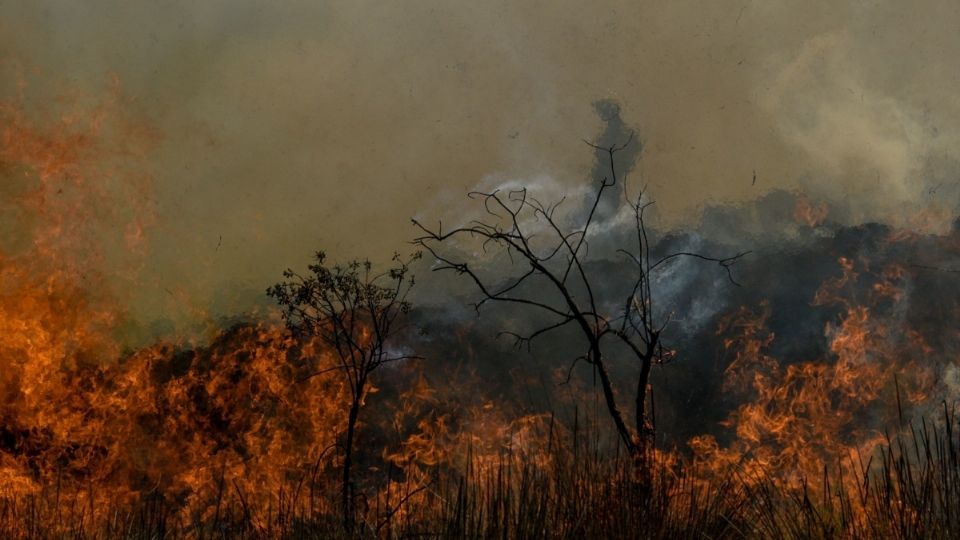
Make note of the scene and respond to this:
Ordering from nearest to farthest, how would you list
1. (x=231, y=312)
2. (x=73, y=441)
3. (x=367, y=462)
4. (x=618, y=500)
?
1. (x=618, y=500)
2. (x=73, y=441)
3. (x=231, y=312)
4. (x=367, y=462)

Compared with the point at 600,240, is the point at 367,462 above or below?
below

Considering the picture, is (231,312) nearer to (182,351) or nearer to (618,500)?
(182,351)

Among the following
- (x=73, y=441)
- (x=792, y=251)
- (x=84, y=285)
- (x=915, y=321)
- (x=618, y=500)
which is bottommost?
(x=618, y=500)

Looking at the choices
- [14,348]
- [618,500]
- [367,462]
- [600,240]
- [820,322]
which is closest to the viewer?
[618,500]

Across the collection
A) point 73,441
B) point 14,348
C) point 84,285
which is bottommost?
point 73,441

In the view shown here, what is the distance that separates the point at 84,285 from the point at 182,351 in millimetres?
11986

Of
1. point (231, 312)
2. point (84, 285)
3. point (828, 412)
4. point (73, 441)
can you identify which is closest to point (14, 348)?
point (84, 285)

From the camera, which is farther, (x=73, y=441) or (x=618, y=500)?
(x=73, y=441)

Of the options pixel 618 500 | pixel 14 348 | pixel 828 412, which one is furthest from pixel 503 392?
pixel 618 500

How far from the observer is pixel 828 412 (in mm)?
55188

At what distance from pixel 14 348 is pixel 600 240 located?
52355 millimetres

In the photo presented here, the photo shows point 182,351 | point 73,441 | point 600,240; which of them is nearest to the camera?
point 73,441

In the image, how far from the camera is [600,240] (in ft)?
245

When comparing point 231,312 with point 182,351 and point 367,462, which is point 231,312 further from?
point 367,462
